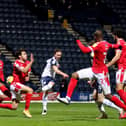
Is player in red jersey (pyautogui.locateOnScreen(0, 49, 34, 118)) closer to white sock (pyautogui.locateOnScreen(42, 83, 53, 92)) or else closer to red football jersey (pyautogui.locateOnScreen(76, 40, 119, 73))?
red football jersey (pyautogui.locateOnScreen(76, 40, 119, 73))

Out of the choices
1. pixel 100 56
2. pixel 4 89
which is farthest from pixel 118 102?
pixel 4 89

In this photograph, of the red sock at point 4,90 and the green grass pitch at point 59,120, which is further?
the red sock at point 4,90

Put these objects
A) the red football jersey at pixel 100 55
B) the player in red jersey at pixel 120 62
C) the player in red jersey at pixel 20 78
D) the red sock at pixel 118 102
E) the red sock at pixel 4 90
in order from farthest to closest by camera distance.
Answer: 1. the red sock at pixel 4 90
2. the player in red jersey at pixel 20 78
3. the player in red jersey at pixel 120 62
4. the red sock at pixel 118 102
5. the red football jersey at pixel 100 55

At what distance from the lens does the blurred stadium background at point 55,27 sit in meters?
32.8

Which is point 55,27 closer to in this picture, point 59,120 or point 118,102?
point 118,102

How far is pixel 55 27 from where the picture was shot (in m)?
34.7

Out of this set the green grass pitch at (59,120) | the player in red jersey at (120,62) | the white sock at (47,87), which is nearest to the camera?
the green grass pitch at (59,120)

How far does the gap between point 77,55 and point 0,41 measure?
15.5 ft

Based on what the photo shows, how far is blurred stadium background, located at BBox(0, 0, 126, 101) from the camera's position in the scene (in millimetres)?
32844

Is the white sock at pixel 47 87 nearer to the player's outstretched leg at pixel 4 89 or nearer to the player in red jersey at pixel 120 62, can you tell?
the player's outstretched leg at pixel 4 89

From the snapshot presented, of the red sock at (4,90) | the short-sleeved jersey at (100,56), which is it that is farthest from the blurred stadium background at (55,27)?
the short-sleeved jersey at (100,56)

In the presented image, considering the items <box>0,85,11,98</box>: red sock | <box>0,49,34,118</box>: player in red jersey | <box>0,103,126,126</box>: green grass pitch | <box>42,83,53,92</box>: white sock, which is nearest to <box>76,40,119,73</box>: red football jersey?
<box>0,103,126,126</box>: green grass pitch

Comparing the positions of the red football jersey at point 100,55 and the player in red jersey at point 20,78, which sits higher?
the red football jersey at point 100,55

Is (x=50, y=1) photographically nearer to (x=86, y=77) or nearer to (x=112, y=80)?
(x=112, y=80)
